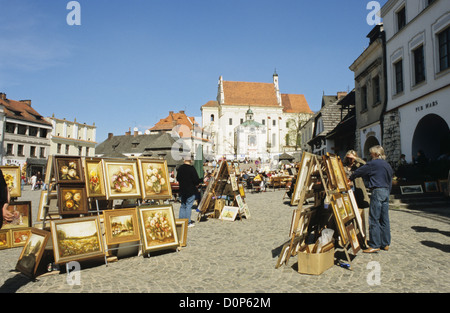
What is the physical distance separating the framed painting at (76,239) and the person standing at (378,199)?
4969 millimetres

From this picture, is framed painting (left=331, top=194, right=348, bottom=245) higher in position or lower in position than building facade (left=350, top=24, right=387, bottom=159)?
lower

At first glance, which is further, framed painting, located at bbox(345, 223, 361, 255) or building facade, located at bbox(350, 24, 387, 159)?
building facade, located at bbox(350, 24, 387, 159)

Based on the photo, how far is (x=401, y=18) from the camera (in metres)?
16.8

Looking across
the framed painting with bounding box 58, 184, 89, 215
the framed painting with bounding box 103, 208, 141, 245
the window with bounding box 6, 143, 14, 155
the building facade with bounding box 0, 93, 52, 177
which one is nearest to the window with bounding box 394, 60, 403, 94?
the framed painting with bounding box 103, 208, 141, 245

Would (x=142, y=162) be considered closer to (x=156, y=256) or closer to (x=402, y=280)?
(x=156, y=256)

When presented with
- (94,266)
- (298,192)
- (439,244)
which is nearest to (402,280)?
(298,192)

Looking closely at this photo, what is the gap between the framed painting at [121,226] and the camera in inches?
228

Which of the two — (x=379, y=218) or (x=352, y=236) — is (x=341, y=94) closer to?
(x=379, y=218)

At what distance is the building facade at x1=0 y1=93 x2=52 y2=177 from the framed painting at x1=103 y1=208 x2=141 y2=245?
159ft

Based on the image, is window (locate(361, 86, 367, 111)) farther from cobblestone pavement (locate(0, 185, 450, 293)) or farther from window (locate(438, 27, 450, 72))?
cobblestone pavement (locate(0, 185, 450, 293))

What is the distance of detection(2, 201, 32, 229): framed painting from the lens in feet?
24.0

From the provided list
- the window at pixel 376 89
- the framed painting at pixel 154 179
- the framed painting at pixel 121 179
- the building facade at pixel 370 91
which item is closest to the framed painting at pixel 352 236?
the framed painting at pixel 154 179

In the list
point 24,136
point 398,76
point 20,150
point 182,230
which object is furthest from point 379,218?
point 24,136

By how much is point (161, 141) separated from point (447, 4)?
5033 cm
